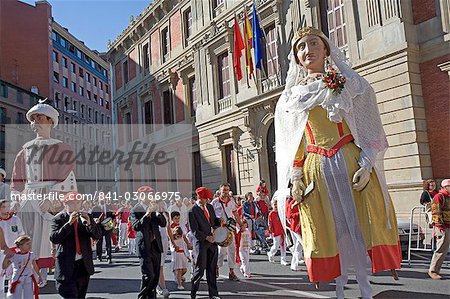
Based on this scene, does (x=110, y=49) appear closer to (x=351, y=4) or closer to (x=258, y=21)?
(x=258, y=21)

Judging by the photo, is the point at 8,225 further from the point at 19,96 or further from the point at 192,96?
the point at 19,96

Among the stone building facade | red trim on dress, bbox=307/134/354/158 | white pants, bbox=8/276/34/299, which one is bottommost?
white pants, bbox=8/276/34/299

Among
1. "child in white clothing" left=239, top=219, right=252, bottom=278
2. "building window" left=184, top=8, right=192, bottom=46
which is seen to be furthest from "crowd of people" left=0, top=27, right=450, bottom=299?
"building window" left=184, top=8, right=192, bottom=46

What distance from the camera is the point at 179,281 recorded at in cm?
830

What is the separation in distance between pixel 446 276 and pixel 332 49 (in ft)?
16.3

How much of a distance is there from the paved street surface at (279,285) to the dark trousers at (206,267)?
24.6 inches

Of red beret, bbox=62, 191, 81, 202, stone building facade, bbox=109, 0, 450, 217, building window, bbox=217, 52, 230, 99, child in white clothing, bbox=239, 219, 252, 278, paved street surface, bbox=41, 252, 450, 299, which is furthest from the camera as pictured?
building window, bbox=217, 52, 230, 99

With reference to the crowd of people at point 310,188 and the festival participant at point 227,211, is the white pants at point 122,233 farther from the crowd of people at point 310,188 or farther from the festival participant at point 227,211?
the crowd of people at point 310,188

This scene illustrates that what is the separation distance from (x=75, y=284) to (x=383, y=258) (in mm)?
3118

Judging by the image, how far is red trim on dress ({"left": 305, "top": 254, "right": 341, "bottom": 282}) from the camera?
363 cm

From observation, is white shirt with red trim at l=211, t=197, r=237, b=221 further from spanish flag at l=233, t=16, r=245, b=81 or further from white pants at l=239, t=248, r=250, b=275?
spanish flag at l=233, t=16, r=245, b=81

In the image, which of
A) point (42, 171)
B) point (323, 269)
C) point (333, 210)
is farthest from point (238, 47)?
point (323, 269)

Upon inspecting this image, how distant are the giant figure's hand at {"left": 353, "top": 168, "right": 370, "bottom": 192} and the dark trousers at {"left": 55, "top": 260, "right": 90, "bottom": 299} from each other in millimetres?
3003

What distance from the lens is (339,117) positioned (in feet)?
12.9
